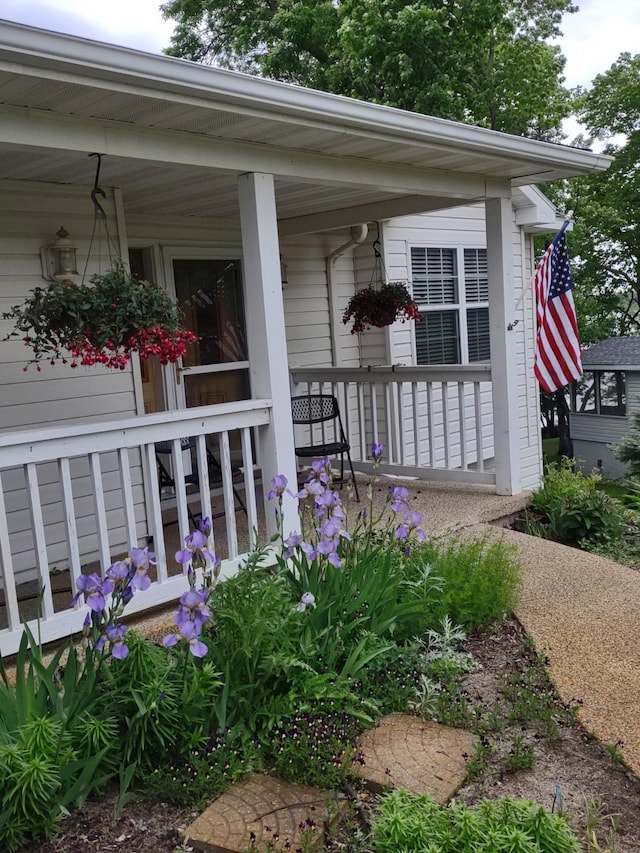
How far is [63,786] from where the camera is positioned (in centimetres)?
261

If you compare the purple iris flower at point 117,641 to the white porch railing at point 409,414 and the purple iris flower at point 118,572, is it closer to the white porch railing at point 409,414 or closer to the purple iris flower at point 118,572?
the purple iris flower at point 118,572

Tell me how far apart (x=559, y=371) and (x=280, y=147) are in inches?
110

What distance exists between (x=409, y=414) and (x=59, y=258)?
14.6 feet

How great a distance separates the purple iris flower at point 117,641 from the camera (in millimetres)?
2521

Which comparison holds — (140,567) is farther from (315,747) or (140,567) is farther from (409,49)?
(409,49)

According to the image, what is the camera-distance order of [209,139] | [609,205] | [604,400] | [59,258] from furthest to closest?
[604,400] → [609,205] → [59,258] → [209,139]

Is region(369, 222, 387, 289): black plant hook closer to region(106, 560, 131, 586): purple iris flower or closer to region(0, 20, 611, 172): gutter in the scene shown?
region(0, 20, 611, 172): gutter

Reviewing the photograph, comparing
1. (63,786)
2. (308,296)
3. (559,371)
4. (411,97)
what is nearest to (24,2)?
(411,97)

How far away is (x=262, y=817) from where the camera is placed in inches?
A: 101

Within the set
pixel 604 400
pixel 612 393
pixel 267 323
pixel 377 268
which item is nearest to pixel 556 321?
pixel 267 323

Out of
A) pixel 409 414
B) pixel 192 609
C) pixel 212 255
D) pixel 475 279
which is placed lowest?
pixel 409 414

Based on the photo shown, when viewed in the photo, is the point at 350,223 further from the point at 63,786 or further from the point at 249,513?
the point at 63,786

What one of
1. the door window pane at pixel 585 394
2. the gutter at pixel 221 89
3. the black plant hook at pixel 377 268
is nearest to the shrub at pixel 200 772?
the gutter at pixel 221 89

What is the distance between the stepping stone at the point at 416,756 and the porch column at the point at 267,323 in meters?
1.63
